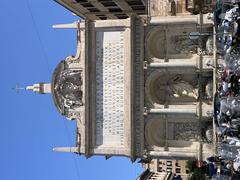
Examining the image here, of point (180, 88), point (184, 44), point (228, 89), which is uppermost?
point (184, 44)

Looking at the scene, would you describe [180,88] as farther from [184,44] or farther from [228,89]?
[228,89]

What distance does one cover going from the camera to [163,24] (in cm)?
3238

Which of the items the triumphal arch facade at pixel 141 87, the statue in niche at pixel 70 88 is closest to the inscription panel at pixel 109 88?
the triumphal arch facade at pixel 141 87

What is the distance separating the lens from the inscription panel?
33281 millimetres

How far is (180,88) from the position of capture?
108ft

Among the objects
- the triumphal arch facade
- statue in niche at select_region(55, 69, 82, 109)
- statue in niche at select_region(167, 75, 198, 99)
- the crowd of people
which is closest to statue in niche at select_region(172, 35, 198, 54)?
the triumphal arch facade

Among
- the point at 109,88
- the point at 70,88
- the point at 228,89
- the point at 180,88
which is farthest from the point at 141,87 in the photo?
the point at 228,89

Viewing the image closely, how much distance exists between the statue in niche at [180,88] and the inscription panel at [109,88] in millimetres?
2876

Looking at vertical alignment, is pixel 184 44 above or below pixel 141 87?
above

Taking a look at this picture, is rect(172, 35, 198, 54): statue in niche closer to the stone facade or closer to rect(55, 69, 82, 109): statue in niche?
the stone facade

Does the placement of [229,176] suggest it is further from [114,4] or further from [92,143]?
[114,4]

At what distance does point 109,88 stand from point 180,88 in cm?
417

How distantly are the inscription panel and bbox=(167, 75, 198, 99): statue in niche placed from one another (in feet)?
9.44

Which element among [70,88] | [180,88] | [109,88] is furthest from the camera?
[70,88]
